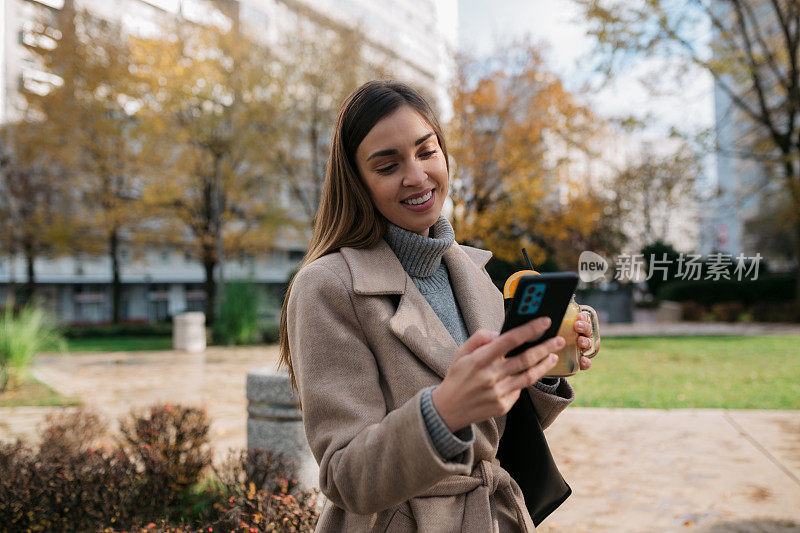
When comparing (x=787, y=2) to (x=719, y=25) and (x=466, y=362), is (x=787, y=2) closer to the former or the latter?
(x=719, y=25)

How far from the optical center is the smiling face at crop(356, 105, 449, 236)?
139 cm

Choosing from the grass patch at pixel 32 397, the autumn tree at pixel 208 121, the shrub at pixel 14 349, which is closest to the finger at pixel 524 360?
the grass patch at pixel 32 397

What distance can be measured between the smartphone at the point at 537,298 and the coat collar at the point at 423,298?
0.30m

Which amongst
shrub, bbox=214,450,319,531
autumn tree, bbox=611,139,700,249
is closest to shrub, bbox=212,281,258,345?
shrub, bbox=214,450,319,531

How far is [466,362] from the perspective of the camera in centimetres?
101

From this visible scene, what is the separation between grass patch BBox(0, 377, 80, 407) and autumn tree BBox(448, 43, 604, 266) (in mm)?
8954

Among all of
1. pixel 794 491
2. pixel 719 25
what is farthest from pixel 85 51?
pixel 794 491

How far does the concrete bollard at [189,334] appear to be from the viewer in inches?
598

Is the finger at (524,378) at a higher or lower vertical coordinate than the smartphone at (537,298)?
lower

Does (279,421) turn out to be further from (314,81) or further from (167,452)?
(314,81)

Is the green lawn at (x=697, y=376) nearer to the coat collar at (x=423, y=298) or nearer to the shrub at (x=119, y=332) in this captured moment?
the coat collar at (x=423, y=298)

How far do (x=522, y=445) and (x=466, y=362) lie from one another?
2.00ft

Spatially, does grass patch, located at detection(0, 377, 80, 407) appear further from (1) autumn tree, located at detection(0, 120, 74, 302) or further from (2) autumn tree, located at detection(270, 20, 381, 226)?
(1) autumn tree, located at detection(0, 120, 74, 302)

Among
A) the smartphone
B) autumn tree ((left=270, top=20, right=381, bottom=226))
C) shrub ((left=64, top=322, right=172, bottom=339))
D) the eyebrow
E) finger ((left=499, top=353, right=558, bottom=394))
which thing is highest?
autumn tree ((left=270, top=20, right=381, bottom=226))
